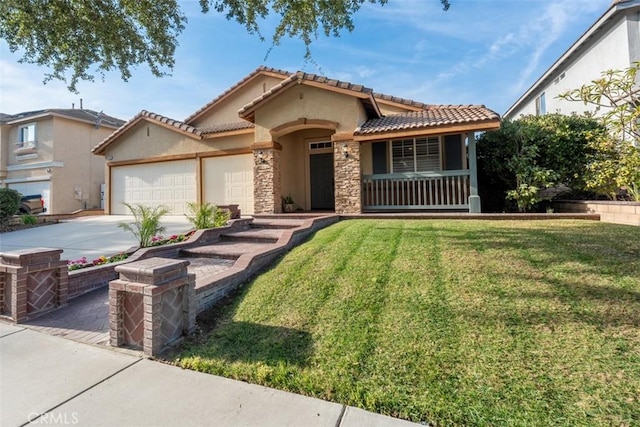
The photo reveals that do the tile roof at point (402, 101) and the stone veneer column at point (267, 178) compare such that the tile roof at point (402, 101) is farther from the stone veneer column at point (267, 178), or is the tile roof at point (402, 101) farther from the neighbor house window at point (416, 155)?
the stone veneer column at point (267, 178)

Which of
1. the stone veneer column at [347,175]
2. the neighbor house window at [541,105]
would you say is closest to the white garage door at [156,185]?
the stone veneer column at [347,175]

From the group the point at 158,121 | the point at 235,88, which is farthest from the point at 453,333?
the point at 158,121

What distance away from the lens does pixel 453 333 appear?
339cm

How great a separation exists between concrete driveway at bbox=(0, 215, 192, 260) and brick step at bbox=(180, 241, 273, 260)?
2.19 metres

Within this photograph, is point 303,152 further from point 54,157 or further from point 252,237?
point 54,157

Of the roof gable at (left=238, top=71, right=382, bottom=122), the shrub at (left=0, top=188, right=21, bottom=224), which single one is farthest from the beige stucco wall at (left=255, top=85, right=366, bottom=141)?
the shrub at (left=0, top=188, right=21, bottom=224)


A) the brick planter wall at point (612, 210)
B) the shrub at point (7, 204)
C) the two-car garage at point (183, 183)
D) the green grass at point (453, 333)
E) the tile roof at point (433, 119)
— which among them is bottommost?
the green grass at point (453, 333)

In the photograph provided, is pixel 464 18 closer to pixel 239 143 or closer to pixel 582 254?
pixel 582 254

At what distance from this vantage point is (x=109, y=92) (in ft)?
31.4

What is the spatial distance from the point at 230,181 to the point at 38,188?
16.3 m

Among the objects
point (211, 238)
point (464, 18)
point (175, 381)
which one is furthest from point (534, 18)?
point (175, 381)

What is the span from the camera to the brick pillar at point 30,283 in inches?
174

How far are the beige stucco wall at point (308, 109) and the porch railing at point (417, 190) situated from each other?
7.17 feet

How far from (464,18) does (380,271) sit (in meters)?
7.93
